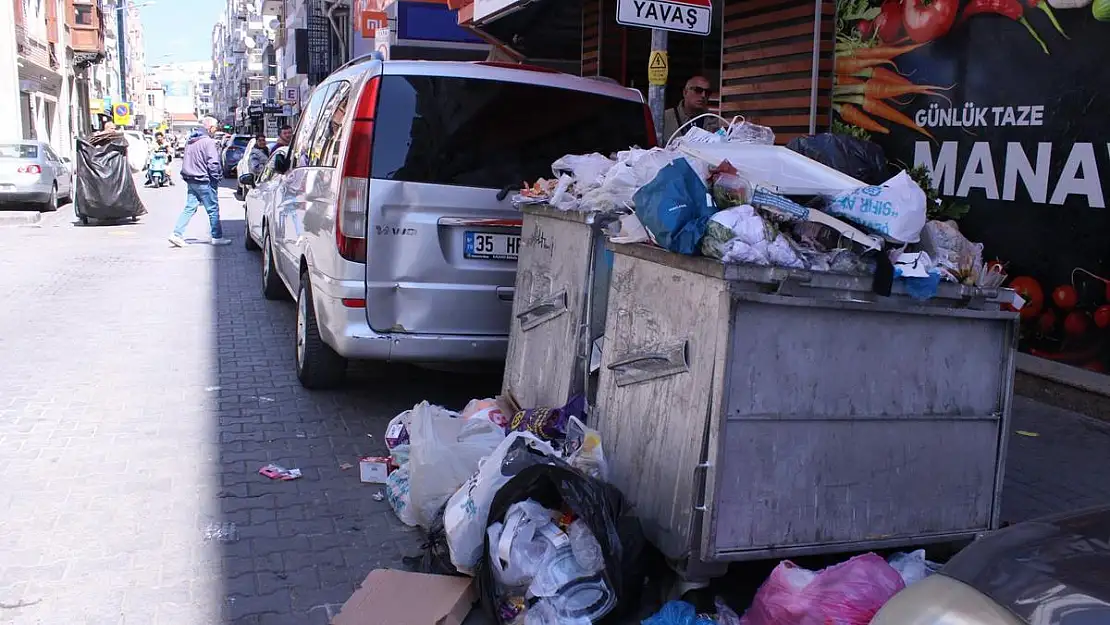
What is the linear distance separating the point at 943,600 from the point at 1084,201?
15.3 feet

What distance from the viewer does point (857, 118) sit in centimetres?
777

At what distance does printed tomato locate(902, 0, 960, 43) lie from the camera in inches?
266

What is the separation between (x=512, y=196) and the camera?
5.44 m

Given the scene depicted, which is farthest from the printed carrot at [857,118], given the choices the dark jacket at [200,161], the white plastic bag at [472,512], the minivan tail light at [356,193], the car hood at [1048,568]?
the dark jacket at [200,161]

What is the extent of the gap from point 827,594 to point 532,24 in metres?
11.7

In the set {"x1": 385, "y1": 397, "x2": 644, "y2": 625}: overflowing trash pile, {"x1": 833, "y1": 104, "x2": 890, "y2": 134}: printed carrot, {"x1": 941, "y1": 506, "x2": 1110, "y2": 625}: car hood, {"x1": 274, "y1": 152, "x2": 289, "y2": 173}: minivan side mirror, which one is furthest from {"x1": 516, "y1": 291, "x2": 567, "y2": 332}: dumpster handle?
{"x1": 833, "y1": 104, "x2": 890, "y2": 134}: printed carrot

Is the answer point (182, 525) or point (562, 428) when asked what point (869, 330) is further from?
point (182, 525)

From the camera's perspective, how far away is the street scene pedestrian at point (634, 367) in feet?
10.7

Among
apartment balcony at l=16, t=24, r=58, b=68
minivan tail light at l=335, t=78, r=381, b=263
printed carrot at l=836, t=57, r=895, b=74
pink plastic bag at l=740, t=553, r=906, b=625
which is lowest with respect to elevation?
pink plastic bag at l=740, t=553, r=906, b=625

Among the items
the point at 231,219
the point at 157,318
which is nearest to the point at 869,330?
the point at 157,318

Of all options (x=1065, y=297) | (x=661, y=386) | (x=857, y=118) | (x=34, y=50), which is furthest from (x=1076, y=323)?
(x=34, y=50)

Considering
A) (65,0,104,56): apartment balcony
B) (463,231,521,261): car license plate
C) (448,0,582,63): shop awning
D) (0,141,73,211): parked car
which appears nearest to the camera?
(463,231,521,261): car license plate

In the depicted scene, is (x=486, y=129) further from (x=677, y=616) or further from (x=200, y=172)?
(x=200, y=172)

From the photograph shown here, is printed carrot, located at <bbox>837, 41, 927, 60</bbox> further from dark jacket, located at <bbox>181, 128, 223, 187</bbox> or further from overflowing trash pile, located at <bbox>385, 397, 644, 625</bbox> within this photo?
dark jacket, located at <bbox>181, 128, 223, 187</bbox>
